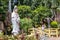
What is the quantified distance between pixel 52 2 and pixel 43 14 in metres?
1.46

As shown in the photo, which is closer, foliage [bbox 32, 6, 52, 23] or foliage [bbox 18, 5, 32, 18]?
foliage [bbox 18, 5, 32, 18]

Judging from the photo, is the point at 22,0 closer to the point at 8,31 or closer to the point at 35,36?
the point at 8,31

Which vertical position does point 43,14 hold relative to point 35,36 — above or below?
below

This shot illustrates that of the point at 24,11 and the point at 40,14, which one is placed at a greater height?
the point at 24,11

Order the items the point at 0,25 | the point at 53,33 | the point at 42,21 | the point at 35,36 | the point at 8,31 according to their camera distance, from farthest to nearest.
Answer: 1. the point at 42,21
2. the point at 53,33
3. the point at 0,25
4. the point at 8,31
5. the point at 35,36

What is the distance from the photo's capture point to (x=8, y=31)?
12.2 m

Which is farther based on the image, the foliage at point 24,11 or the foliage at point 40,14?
Answer: the foliage at point 40,14

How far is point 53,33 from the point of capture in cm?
1638

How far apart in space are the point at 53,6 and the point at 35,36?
46.5 ft

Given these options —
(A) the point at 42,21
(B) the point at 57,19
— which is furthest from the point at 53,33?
(B) the point at 57,19

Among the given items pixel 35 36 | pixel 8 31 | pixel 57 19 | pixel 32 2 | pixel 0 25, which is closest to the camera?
pixel 35 36

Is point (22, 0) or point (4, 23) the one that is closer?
point (4, 23)

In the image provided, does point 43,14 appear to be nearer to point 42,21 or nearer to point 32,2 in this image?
point 42,21

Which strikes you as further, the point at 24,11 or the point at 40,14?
the point at 40,14
